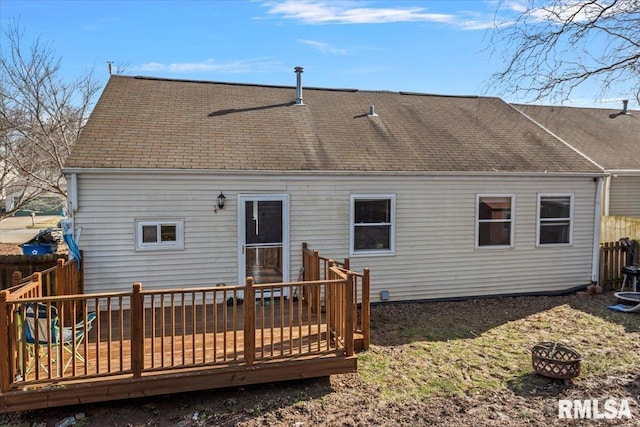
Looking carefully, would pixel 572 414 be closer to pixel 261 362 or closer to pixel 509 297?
pixel 261 362

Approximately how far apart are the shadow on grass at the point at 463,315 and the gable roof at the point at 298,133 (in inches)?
109

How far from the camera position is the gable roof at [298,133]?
306 inches

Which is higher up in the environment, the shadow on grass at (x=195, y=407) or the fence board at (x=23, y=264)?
the fence board at (x=23, y=264)

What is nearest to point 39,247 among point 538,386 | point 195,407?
point 195,407

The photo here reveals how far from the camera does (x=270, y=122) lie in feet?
31.0

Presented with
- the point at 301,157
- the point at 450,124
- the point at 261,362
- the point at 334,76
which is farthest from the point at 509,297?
the point at 334,76

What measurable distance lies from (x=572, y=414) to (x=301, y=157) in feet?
19.2

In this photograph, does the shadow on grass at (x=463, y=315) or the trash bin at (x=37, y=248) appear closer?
the shadow on grass at (x=463, y=315)

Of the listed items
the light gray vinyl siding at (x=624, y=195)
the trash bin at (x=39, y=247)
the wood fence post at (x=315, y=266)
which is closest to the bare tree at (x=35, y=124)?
the trash bin at (x=39, y=247)

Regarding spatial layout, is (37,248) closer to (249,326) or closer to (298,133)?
(298,133)

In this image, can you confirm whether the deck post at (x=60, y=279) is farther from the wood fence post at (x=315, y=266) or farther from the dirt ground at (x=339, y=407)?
the wood fence post at (x=315, y=266)

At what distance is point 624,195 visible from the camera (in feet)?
42.3

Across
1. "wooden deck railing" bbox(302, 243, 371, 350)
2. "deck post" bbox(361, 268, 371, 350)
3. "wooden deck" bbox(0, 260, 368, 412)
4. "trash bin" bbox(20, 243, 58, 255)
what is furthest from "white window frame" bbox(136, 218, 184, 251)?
"deck post" bbox(361, 268, 371, 350)

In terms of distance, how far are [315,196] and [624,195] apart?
10.5 m
